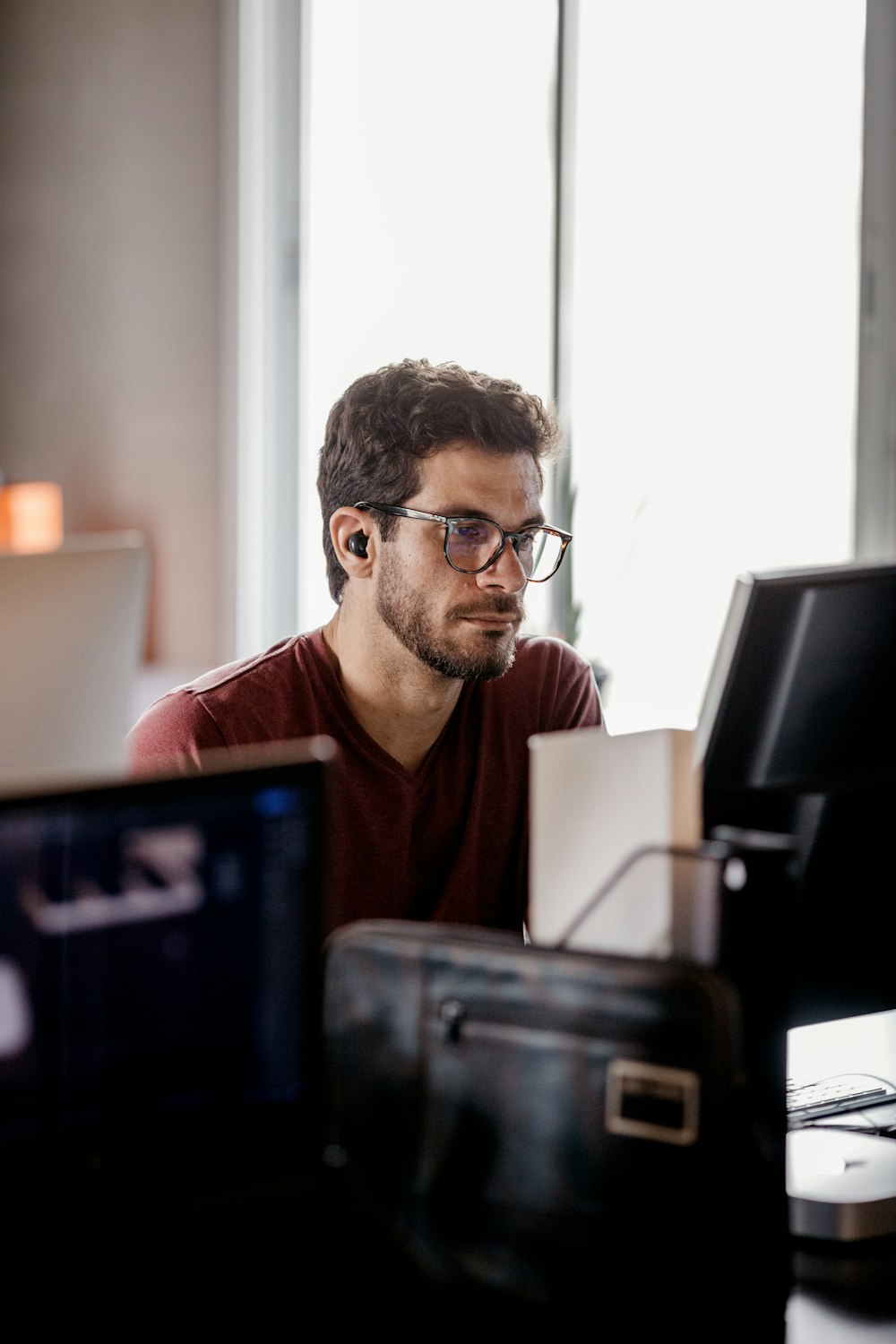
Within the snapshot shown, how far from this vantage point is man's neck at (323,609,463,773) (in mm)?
1664

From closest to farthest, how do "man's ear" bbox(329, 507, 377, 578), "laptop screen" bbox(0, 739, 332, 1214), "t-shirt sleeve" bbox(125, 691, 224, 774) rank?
1. "laptop screen" bbox(0, 739, 332, 1214)
2. "t-shirt sleeve" bbox(125, 691, 224, 774)
3. "man's ear" bbox(329, 507, 377, 578)

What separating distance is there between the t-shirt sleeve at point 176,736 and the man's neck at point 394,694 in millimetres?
178

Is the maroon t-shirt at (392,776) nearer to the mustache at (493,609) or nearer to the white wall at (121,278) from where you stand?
the mustache at (493,609)

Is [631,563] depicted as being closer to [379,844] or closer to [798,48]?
[798,48]

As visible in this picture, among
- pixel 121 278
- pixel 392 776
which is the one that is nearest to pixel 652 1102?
pixel 392 776

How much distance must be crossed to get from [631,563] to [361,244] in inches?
41.5

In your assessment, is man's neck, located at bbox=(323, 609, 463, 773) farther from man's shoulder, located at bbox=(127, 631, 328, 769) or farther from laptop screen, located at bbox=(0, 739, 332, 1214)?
laptop screen, located at bbox=(0, 739, 332, 1214)

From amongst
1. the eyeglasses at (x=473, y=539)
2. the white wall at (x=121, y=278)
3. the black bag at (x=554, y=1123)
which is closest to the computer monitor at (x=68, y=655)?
the eyeglasses at (x=473, y=539)

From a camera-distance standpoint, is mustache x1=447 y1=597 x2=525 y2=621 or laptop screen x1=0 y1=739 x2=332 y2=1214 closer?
laptop screen x1=0 y1=739 x2=332 y2=1214

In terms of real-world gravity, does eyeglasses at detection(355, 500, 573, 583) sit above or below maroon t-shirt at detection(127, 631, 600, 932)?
above

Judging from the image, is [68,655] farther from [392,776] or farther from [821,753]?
[821,753]

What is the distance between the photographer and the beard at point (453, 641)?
162cm

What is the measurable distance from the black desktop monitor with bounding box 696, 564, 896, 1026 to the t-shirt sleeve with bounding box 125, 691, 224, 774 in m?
0.66

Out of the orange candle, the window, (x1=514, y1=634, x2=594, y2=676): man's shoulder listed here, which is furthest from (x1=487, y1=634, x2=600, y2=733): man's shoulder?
the orange candle
